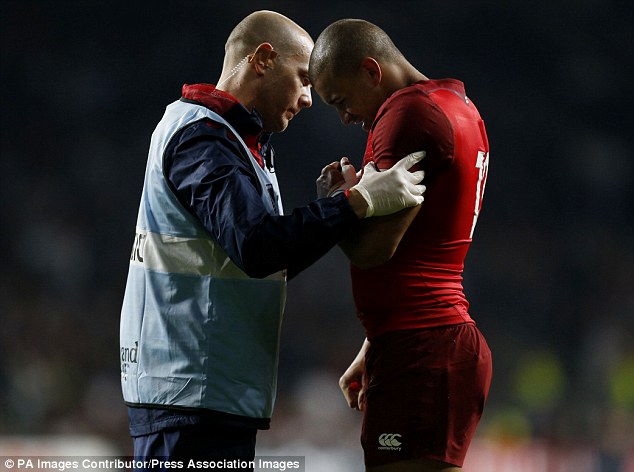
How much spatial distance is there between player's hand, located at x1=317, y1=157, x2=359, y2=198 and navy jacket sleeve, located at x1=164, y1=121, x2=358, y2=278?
214 mm

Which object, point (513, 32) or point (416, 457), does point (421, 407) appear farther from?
point (513, 32)

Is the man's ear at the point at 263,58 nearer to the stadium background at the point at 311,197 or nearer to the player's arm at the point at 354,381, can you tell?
the player's arm at the point at 354,381

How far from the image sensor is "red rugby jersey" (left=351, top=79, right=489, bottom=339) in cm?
217

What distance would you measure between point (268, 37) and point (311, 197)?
541 centimetres

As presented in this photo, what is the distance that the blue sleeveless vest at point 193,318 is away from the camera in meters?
2.28

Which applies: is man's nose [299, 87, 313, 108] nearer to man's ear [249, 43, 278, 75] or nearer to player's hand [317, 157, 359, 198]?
man's ear [249, 43, 278, 75]


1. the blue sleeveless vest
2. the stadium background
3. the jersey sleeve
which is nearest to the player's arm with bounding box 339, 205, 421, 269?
the jersey sleeve

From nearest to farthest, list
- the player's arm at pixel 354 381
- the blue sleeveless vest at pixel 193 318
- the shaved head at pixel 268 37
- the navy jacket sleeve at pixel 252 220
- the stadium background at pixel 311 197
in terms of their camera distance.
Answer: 1. the navy jacket sleeve at pixel 252 220
2. the blue sleeveless vest at pixel 193 318
3. the player's arm at pixel 354 381
4. the shaved head at pixel 268 37
5. the stadium background at pixel 311 197

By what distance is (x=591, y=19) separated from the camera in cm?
1027

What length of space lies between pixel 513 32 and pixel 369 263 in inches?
340

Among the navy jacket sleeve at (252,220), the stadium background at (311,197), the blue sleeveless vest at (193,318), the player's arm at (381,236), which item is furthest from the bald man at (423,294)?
the stadium background at (311,197)

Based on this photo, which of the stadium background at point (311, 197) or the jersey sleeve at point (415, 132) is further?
the stadium background at point (311, 197)

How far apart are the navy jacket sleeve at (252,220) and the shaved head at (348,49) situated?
0.39 m

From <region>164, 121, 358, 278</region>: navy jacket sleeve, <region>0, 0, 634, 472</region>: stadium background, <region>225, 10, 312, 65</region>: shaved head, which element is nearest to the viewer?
<region>164, 121, 358, 278</region>: navy jacket sleeve
